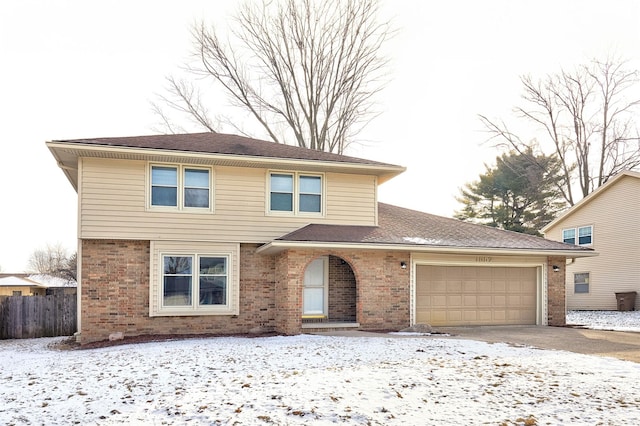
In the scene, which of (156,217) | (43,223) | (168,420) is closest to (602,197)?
(156,217)

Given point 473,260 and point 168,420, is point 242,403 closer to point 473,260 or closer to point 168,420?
point 168,420

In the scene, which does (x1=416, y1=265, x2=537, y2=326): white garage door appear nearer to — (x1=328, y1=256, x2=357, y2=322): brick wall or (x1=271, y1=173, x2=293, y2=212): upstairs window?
(x1=328, y1=256, x2=357, y2=322): brick wall

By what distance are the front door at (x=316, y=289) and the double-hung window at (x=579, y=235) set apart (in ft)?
49.3

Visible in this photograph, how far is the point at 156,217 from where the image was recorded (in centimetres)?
1406

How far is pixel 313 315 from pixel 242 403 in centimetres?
832

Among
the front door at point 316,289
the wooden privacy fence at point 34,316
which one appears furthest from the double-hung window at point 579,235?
the wooden privacy fence at point 34,316

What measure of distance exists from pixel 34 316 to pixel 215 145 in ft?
25.9

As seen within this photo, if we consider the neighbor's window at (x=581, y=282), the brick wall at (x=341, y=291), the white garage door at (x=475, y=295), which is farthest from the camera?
the neighbor's window at (x=581, y=282)

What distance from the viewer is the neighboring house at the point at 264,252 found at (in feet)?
44.8

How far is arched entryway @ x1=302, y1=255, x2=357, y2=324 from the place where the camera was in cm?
1514

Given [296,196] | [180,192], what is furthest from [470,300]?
[180,192]

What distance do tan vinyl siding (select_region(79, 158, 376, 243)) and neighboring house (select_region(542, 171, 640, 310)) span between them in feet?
38.7

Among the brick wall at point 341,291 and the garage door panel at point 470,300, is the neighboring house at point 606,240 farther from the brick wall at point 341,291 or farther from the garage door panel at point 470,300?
the brick wall at point 341,291

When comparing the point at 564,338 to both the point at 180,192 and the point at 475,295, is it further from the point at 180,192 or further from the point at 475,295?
the point at 180,192
